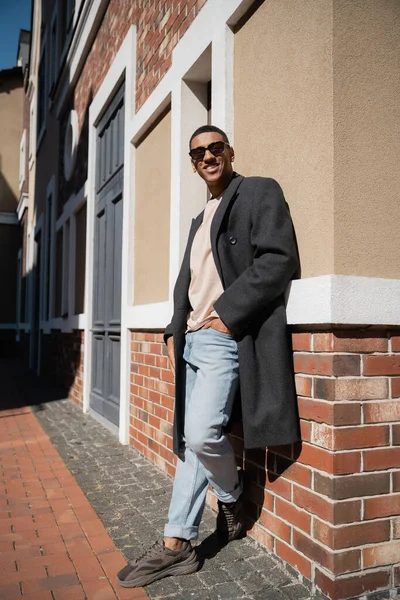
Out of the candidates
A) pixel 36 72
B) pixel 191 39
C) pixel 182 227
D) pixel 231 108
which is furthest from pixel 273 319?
pixel 36 72

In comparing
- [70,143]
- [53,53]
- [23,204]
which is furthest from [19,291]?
[70,143]

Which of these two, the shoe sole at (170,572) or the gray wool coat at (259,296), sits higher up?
the gray wool coat at (259,296)

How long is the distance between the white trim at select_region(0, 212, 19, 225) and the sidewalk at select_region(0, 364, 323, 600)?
658 inches

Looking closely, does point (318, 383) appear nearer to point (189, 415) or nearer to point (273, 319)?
point (273, 319)

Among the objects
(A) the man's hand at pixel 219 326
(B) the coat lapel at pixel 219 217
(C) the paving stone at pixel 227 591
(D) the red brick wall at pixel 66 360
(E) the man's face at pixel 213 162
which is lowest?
(C) the paving stone at pixel 227 591

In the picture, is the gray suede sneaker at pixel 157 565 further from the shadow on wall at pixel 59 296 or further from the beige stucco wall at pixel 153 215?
the shadow on wall at pixel 59 296

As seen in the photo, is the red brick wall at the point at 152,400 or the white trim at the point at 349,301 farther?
the red brick wall at the point at 152,400

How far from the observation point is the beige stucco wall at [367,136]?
94.5 inches

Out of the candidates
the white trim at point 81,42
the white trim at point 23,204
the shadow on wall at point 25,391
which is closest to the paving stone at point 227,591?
the shadow on wall at point 25,391

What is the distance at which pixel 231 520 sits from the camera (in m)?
2.95

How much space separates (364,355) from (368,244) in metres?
0.47

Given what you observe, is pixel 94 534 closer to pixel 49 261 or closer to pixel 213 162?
pixel 213 162

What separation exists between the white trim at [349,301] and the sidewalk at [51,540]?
4.69ft

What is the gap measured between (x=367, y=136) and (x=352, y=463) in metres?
1.38
